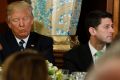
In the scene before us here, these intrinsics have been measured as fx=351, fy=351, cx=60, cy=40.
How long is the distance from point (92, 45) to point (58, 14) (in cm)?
93

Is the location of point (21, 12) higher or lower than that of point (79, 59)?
higher

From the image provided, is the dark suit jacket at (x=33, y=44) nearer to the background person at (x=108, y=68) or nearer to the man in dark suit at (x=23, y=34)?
the man in dark suit at (x=23, y=34)

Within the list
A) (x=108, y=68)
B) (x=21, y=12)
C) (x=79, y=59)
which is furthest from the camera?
(x=21, y=12)

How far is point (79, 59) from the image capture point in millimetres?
2547

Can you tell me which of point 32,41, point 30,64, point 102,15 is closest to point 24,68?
point 30,64

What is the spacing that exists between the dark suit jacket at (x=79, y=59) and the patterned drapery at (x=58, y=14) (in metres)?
0.91

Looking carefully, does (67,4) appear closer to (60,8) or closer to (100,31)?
(60,8)

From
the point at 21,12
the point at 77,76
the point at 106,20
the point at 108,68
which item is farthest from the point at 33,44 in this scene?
the point at 108,68

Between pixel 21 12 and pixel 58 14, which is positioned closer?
pixel 21 12

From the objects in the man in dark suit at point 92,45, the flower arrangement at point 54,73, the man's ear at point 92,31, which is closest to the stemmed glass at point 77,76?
the flower arrangement at point 54,73

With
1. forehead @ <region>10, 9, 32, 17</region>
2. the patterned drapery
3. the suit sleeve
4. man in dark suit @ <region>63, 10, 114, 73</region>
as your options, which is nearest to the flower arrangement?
man in dark suit @ <region>63, 10, 114, 73</region>

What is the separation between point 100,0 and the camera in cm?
376

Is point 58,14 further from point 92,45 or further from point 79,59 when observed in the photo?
point 79,59

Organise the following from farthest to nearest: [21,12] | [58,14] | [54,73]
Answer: [58,14], [21,12], [54,73]
